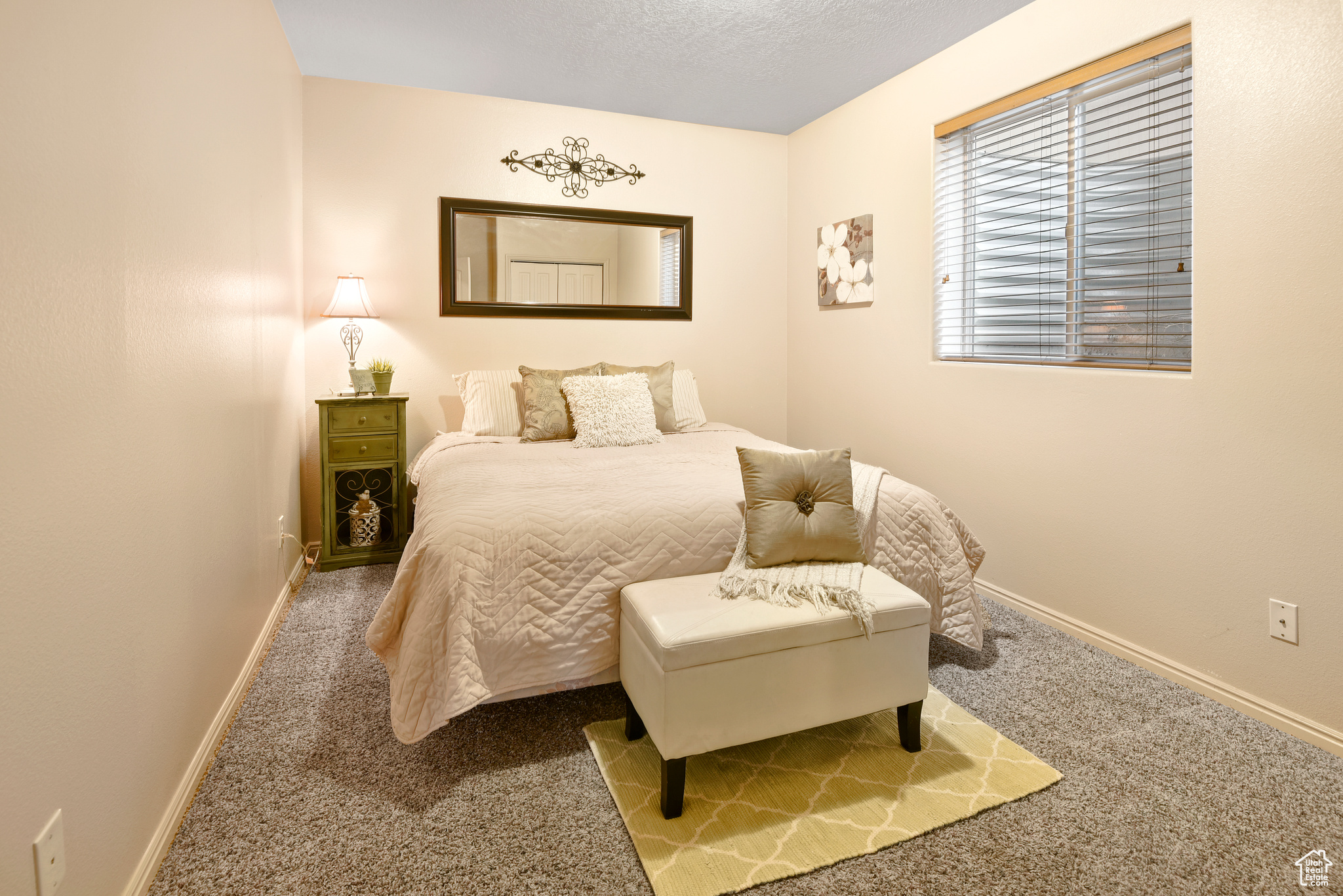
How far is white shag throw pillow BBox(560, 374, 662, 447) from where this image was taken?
319 centimetres

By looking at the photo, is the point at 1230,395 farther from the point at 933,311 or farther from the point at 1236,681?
the point at 933,311

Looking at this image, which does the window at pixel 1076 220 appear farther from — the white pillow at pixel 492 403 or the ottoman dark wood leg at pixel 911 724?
the white pillow at pixel 492 403

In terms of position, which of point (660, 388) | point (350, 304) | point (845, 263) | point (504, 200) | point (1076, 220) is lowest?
point (660, 388)

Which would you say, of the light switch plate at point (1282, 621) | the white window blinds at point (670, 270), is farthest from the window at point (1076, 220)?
the white window blinds at point (670, 270)

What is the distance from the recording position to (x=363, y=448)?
339 centimetres

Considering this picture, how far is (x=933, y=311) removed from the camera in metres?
3.26

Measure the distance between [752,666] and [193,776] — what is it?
140 centimetres

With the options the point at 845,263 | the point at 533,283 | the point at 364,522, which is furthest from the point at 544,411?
the point at 845,263

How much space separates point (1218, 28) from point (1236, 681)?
2007 millimetres

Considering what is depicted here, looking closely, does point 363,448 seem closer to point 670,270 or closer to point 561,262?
point 561,262

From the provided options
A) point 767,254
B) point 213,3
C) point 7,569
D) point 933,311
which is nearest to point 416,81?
point 213,3

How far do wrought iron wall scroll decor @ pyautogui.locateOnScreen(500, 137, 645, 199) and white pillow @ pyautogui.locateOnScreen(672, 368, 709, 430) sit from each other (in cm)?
122

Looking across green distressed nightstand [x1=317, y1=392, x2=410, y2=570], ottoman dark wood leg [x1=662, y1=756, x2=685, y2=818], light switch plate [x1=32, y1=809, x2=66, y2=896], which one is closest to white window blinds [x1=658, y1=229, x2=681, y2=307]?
green distressed nightstand [x1=317, y1=392, x2=410, y2=570]

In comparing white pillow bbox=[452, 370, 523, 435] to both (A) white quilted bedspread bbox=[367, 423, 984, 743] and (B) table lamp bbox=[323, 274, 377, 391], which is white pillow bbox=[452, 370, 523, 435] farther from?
(A) white quilted bedspread bbox=[367, 423, 984, 743]
